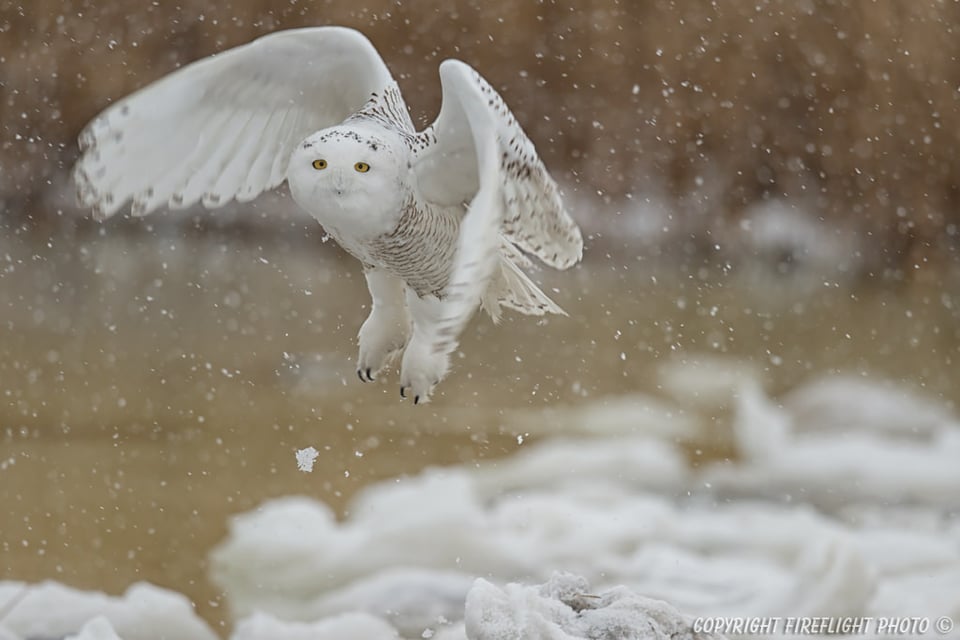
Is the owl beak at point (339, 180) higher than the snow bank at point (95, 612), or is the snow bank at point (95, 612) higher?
the owl beak at point (339, 180)

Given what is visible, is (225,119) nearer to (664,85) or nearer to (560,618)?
(560,618)

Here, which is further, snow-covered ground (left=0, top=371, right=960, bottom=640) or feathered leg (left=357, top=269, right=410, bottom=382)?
snow-covered ground (left=0, top=371, right=960, bottom=640)

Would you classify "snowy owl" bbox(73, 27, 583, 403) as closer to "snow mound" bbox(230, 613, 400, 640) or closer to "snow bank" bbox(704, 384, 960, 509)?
"snow mound" bbox(230, 613, 400, 640)

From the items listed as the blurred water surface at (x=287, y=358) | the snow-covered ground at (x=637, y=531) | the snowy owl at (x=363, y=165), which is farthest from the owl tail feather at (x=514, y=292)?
the blurred water surface at (x=287, y=358)

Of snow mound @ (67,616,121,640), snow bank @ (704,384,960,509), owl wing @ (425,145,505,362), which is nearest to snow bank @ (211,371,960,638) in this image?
snow bank @ (704,384,960,509)

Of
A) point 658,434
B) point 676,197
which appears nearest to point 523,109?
point 676,197

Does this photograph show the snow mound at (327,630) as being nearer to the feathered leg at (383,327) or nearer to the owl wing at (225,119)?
the feathered leg at (383,327)

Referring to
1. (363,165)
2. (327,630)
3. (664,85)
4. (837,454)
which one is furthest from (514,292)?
(837,454)
